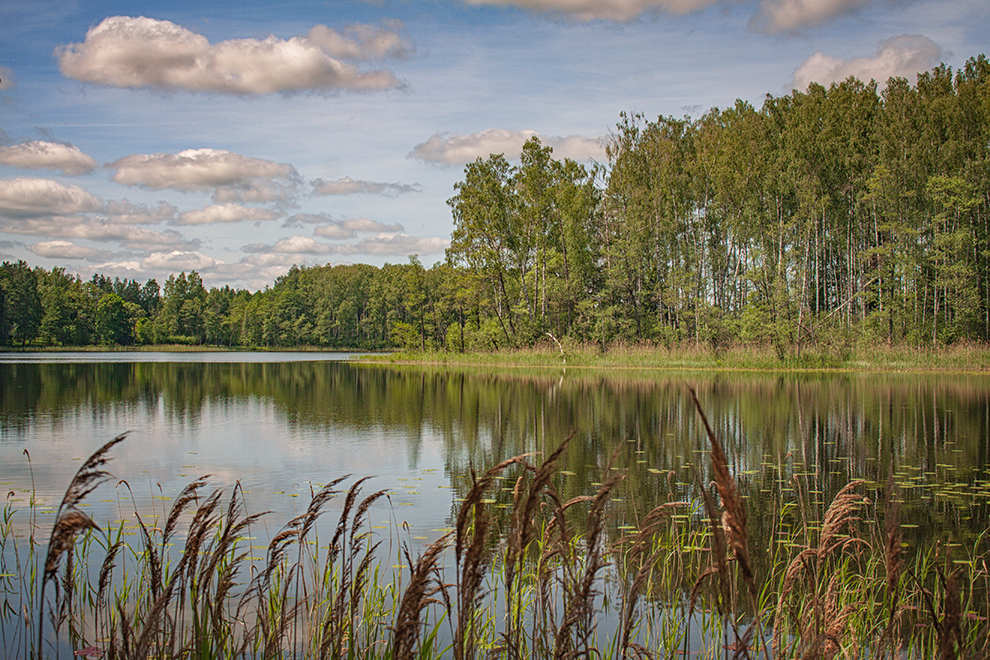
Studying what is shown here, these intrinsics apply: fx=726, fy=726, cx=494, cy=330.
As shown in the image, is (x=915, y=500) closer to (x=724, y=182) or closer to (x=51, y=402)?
(x=51, y=402)

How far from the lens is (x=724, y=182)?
4816 centimetres

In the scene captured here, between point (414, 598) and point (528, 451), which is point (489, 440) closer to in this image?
point (528, 451)

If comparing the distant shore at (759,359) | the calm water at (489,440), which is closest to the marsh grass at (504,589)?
the calm water at (489,440)

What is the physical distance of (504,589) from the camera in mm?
7340

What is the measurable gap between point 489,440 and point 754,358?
1136 inches

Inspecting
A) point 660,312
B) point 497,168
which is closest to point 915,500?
point 660,312

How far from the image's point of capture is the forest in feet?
145

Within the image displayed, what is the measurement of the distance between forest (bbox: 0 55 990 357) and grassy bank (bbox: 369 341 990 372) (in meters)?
1.58

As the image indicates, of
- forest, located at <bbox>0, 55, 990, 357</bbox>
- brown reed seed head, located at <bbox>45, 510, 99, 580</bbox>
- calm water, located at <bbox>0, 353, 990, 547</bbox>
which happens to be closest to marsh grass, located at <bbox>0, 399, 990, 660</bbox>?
brown reed seed head, located at <bbox>45, 510, 99, 580</bbox>

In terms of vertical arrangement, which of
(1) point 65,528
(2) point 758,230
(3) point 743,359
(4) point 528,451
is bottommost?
(4) point 528,451

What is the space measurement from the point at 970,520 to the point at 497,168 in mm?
50822

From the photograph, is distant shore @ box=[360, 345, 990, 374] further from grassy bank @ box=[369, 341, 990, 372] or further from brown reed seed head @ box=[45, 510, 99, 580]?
brown reed seed head @ box=[45, 510, 99, 580]

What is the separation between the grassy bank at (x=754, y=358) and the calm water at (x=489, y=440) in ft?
22.9

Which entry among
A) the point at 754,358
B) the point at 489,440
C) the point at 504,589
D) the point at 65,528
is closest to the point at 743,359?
the point at 754,358
